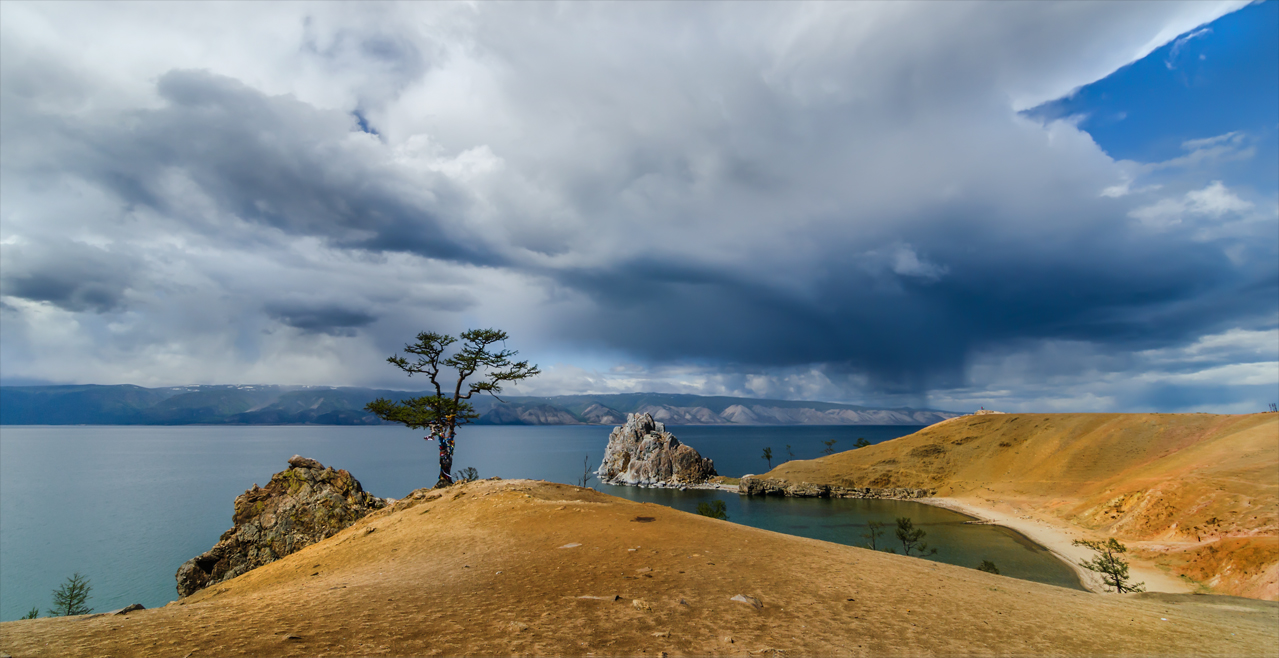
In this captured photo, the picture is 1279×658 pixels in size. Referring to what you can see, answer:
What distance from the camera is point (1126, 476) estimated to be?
219 feet

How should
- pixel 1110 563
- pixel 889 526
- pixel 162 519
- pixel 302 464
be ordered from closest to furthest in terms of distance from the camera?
pixel 302 464 < pixel 1110 563 < pixel 162 519 < pixel 889 526

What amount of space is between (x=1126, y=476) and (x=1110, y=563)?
1769 inches

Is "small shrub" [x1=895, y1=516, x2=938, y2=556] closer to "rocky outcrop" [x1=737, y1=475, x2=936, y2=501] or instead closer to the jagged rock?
"rocky outcrop" [x1=737, y1=475, x2=936, y2=501]

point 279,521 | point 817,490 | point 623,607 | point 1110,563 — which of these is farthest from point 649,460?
Answer: point 623,607

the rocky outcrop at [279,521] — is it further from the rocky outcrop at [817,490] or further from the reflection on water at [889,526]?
the rocky outcrop at [817,490]

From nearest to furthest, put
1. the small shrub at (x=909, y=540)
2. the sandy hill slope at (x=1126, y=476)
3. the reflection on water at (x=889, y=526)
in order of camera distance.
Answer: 1. the sandy hill slope at (x=1126, y=476)
2. the reflection on water at (x=889, y=526)
3. the small shrub at (x=909, y=540)

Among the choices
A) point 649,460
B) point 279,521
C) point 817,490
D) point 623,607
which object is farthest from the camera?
point 649,460

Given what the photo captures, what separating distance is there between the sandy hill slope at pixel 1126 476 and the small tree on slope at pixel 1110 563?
7.31 ft

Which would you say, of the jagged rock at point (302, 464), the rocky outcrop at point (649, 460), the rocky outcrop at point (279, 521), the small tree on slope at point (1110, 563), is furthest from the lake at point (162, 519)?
the jagged rock at point (302, 464)

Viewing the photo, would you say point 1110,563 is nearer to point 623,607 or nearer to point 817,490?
point 623,607

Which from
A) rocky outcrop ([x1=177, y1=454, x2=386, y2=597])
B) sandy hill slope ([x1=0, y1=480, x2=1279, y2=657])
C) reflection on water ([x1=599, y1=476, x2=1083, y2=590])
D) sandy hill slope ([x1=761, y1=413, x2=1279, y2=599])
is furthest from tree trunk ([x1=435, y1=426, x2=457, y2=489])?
sandy hill slope ([x1=761, y1=413, x2=1279, y2=599])

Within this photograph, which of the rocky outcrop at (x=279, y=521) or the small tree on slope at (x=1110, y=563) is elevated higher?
the rocky outcrop at (x=279, y=521)

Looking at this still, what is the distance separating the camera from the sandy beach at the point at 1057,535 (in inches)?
1371

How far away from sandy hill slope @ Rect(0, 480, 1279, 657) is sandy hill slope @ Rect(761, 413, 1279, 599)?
2474 centimetres
